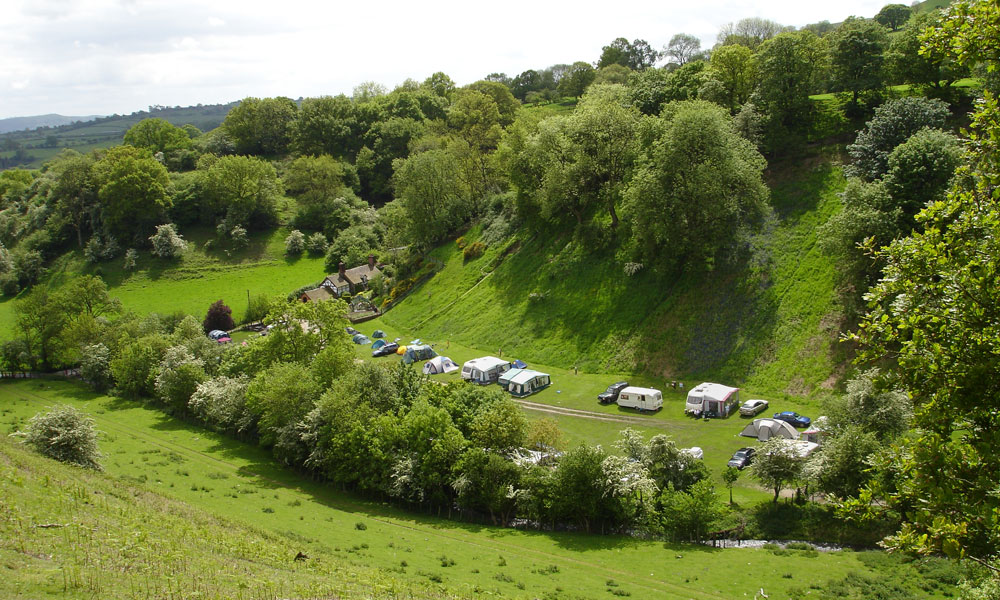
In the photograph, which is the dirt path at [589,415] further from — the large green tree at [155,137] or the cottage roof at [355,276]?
the large green tree at [155,137]

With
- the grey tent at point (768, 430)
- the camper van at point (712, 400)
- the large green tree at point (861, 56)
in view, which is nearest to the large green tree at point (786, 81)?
the large green tree at point (861, 56)

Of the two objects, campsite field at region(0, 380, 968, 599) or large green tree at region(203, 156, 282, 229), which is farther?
large green tree at region(203, 156, 282, 229)

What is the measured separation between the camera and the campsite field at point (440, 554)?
23.4 metres

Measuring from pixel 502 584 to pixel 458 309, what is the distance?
4242 centimetres

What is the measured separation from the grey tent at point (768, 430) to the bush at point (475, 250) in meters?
43.1

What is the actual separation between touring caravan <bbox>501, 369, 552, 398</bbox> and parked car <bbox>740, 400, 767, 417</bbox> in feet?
50.9

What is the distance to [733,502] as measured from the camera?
31.8m

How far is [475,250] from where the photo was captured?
74.0 metres

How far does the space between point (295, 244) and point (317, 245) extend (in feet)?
11.1

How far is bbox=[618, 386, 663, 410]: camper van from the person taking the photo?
136ft

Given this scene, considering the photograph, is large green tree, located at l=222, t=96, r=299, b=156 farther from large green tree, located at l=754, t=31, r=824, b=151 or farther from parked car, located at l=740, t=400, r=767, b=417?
parked car, located at l=740, t=400, r=767, b=417

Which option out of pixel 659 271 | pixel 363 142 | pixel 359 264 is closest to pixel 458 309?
pixel 659 271

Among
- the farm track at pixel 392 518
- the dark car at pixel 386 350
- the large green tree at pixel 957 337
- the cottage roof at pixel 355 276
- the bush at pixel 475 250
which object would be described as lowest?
the farm track at pixel 392 518

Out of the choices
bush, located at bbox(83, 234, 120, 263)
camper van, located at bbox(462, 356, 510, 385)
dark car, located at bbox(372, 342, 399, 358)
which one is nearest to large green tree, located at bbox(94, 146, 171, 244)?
bush, located at bbox(83, 234, 120, 263)
